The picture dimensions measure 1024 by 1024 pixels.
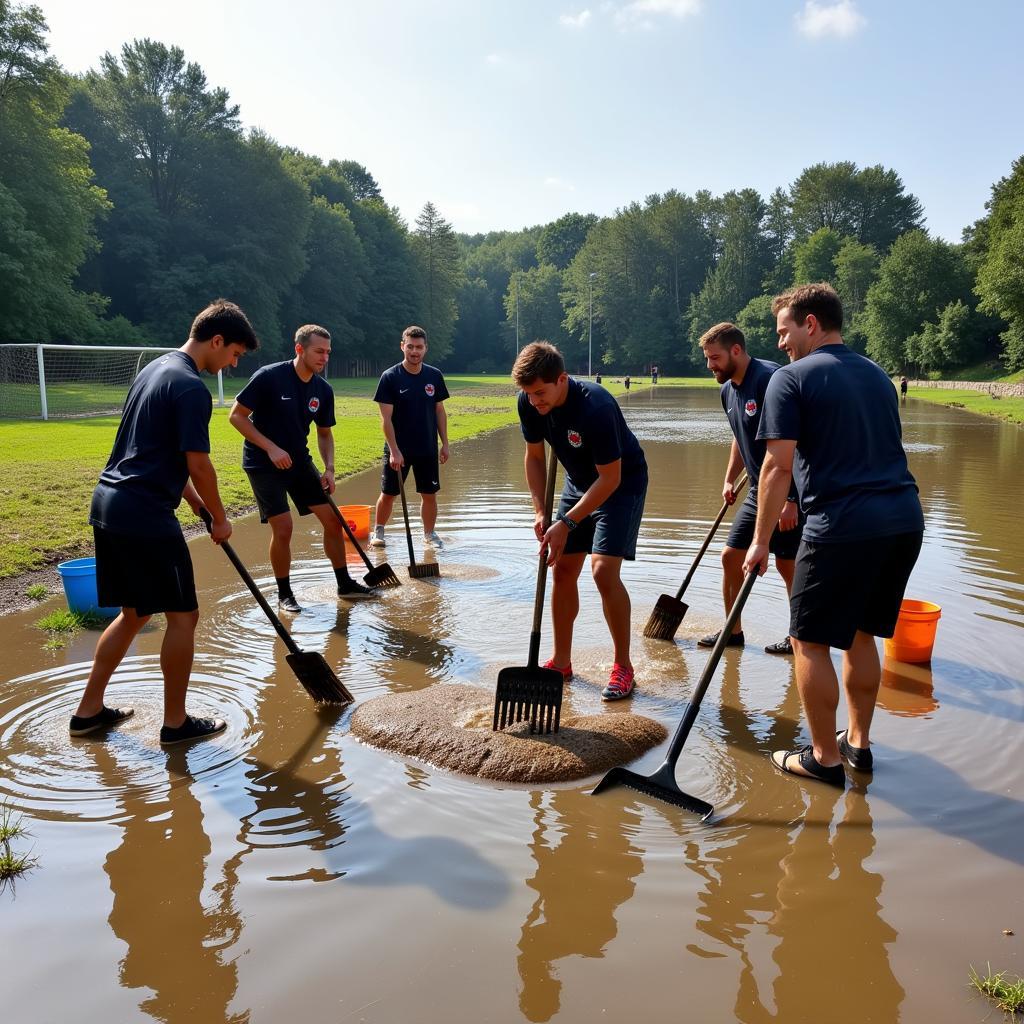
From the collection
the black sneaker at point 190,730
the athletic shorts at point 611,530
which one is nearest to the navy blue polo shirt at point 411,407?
the athletic shorts at point 611,530

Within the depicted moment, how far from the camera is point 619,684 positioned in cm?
517

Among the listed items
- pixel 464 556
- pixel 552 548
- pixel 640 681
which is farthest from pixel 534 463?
pixel 464 556

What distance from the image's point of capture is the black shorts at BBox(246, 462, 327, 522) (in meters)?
6.93

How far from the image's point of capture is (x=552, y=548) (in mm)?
4766

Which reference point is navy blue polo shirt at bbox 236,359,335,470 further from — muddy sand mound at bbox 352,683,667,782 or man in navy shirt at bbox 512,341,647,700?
muddy sand mound at bbox 352,683,667,782

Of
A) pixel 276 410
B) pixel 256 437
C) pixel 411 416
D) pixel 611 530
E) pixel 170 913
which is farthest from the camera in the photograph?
pixel 411 416

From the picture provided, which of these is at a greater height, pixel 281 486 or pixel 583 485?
pixel 583 485

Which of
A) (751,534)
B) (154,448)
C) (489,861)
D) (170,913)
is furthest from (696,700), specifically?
(154,448)

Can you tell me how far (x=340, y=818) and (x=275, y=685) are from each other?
1.76m

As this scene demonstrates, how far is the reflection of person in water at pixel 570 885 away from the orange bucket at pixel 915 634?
2748 mm

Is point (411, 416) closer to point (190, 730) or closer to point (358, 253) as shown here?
point (190, 730)

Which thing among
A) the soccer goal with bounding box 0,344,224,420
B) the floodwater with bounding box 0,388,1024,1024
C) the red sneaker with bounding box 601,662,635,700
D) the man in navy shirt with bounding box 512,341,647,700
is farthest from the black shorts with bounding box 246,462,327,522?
the soccer goal with bounding box 0,344,224,420

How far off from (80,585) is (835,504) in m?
5.30

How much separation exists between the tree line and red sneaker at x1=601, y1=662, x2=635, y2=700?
1538 inches
